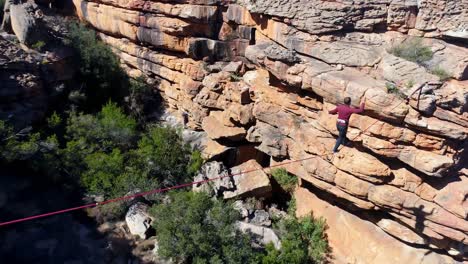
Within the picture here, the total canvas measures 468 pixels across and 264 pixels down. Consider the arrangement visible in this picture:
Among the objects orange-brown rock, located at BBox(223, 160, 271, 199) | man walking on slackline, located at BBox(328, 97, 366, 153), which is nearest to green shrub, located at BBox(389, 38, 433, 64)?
man walking on slackline, located at BBox(328, 97, 366, 153)

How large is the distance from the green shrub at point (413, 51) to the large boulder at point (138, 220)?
9.68m

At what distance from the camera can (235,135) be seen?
1559 cm

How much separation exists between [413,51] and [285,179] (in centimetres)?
623

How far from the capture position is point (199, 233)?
39.6 feet

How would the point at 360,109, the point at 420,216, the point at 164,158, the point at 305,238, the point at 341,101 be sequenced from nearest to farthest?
the point at 360,109, the point at 420,216, the point at 341,101, the point at 305,238, the point at 164,158

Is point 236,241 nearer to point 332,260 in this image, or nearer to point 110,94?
point 332,260

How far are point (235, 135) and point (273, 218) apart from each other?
3462 mm

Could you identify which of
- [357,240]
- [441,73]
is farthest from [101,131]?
[441,73]

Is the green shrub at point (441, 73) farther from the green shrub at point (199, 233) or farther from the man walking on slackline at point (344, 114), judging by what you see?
the green shrub at point (199, 233)

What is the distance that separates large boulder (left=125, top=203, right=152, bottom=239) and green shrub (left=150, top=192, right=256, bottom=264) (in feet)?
1.98

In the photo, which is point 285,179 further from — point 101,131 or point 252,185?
point 101,131

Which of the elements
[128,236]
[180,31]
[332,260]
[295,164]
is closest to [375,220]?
[332,260]

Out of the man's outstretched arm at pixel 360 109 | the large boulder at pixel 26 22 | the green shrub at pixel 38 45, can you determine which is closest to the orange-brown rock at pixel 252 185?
the man's outstretched arm at pixel 360 109

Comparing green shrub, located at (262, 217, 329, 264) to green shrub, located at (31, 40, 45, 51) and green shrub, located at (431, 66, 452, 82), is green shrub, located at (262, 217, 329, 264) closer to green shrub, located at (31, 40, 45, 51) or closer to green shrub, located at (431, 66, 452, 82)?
green shrub, located at (431, 66, 452, 82)
